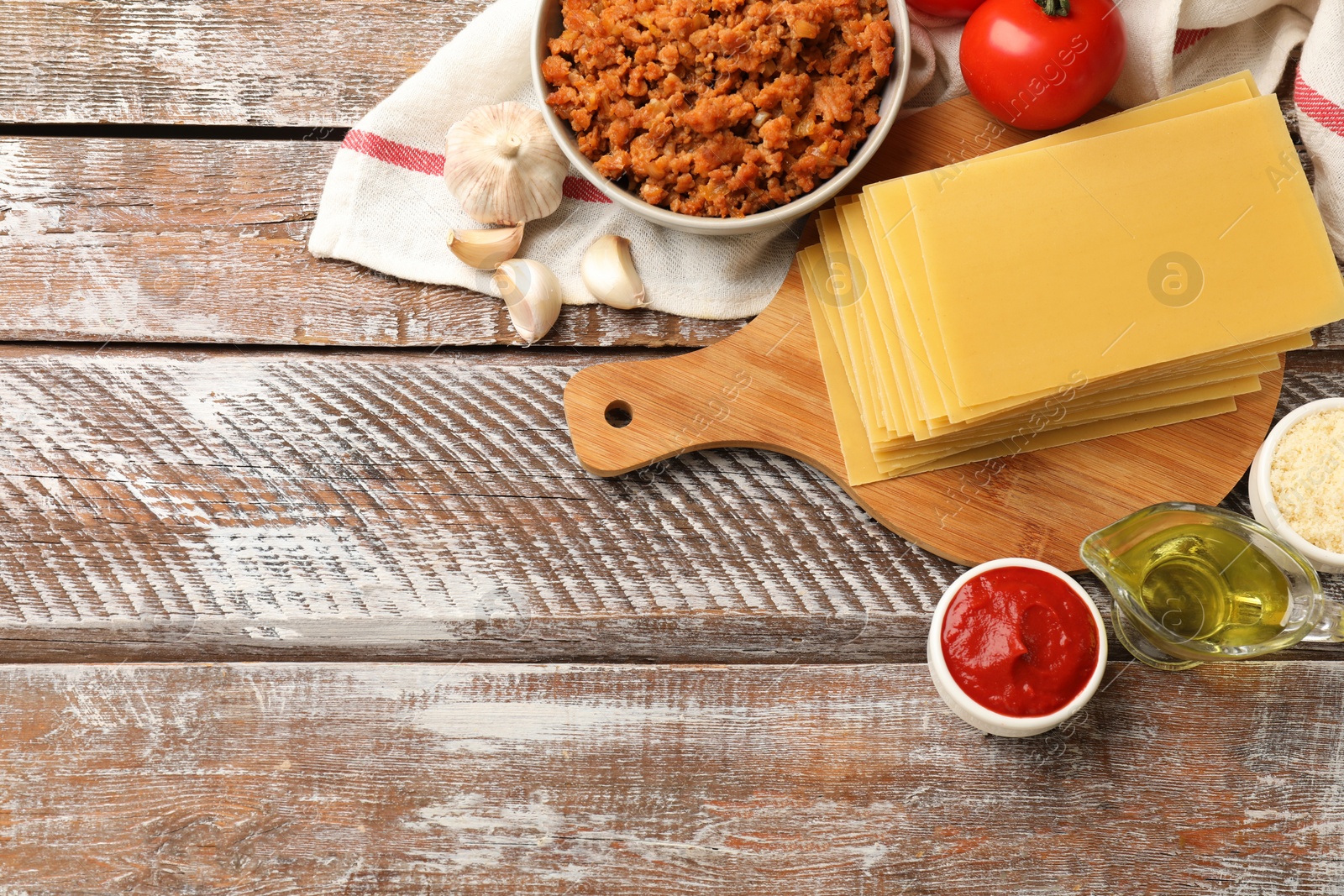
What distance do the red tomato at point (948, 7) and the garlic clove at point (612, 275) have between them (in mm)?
655

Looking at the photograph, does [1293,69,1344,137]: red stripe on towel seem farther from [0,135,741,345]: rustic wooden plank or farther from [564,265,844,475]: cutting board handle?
[0,135,741,345]: rustic wooden plank

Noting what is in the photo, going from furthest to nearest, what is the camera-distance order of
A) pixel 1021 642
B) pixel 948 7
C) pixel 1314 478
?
pixel 948 7 → pixel 1314 478 → pixel 1021 642

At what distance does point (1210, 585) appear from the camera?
1.49 metres

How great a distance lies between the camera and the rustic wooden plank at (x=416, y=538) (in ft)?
5.19

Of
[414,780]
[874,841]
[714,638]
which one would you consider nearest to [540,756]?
[414,780]

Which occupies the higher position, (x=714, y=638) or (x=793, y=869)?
→ (x=714, y=638)

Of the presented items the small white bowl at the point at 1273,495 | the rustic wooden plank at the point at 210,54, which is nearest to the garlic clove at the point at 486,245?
the rustic wooden plank at the point at 210,54

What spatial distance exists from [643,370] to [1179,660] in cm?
100

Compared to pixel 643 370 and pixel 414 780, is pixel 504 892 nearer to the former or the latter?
pixel 414 780

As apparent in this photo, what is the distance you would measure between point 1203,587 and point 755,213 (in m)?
0.95

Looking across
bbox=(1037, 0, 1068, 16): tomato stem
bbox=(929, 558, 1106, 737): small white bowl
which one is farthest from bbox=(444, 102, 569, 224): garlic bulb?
bbox=(929, 558, 1106, 737): small white bowl

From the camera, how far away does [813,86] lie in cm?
144

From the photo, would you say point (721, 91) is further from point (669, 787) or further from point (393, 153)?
point (669, 787)

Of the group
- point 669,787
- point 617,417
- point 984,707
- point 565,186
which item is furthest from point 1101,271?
point 669,787
